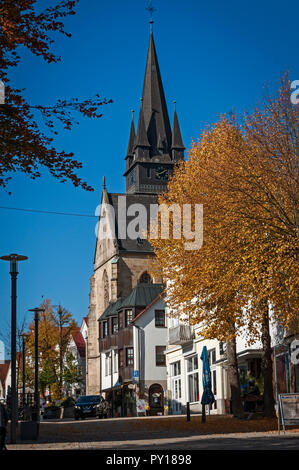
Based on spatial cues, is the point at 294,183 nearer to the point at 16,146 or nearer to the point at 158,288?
the point at 16,146

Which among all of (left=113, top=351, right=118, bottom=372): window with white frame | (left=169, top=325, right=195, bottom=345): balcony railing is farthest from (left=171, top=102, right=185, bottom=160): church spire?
(left=169, top=325, right=195, bottom=345): balcony railing

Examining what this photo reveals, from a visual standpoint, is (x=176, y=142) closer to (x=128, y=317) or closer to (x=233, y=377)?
(x=128, y=317)

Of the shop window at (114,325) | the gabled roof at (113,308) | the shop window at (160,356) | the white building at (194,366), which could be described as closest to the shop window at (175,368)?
the white building at (194,366)

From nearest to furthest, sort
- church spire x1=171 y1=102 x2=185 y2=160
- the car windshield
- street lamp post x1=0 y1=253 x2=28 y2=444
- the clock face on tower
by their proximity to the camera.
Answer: street lamp post x1=0 y1=253 x2=28 y2=444, the car windshield, the clock face on tower, church spire x1=171 y1=102 x2=185 y2=160

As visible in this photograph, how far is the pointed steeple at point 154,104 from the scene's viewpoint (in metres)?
92.8

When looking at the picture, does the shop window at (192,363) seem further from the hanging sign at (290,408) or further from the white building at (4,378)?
the white building at (4,378)

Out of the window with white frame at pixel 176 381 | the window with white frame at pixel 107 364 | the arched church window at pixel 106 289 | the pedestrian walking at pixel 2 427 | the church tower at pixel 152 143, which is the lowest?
the pedestrian walking at pixel 2 427

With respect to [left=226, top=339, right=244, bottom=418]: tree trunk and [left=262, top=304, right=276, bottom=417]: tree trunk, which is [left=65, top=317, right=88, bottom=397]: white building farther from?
[left=262, top=304, right=276, bottom=417]: tree trunk

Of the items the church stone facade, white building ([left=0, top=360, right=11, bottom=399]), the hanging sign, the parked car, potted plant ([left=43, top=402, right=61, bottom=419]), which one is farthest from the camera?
white building ([left=0, top=360, right=11, bottom=399])

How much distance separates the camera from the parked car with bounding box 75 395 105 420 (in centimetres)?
4530

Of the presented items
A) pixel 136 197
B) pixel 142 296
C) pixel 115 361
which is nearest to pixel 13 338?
pixel 142 296

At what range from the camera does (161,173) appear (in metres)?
91.1

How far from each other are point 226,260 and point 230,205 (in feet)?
5.63

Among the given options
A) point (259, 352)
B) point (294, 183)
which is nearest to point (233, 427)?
point (294, 183)
